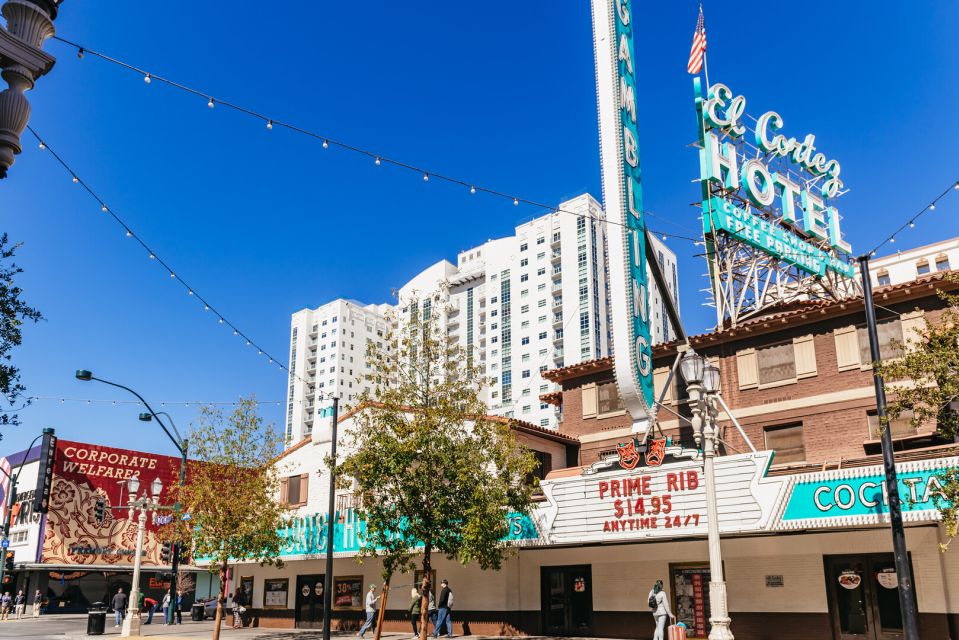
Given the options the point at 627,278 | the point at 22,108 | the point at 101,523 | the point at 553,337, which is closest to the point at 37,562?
the point at 101,523

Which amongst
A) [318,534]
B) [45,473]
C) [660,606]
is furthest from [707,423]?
[45,473]

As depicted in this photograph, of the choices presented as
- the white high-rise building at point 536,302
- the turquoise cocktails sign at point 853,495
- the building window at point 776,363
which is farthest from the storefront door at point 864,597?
the white high-rise building at point 536,302

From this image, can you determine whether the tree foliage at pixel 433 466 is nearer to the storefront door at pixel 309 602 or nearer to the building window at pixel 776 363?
the building window at pixel 776 363

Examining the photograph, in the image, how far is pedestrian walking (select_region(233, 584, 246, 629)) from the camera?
118 ft

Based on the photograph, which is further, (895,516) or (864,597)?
(864,597)

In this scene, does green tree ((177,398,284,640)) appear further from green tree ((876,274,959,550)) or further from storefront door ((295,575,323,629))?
green tree ((876,274,959,550))

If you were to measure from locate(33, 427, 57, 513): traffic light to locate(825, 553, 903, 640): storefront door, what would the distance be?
153 ft

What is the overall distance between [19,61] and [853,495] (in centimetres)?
1893

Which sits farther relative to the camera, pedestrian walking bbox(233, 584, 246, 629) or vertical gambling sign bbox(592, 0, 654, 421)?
pedestrian walking bbox(233, 584, 246, 629)

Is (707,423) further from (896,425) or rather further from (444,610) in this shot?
(444,610)

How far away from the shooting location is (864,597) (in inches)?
845

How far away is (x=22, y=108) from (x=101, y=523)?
53.6 metres

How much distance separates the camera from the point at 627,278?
82.7 feet

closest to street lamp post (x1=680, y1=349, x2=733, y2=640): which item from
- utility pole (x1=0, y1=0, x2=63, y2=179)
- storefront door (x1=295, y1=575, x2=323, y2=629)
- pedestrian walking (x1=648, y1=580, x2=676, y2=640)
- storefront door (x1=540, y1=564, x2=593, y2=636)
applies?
pedestrian walking (x1=648, y1=580, x2=676, y2=640)
